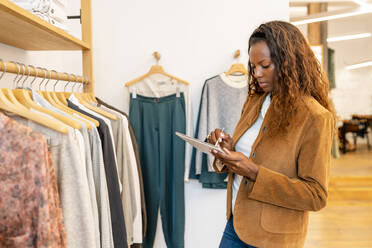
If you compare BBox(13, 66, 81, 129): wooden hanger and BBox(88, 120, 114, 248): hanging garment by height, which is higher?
BBox(13, 66, 81, 129): wooden hanger

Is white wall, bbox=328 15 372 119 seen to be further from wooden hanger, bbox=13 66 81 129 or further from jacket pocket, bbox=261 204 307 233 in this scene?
wooden hanger, bbox=13 66 81 129

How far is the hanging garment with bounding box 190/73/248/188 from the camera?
2.34 metres

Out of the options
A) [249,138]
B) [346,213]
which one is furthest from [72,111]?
[346,213]

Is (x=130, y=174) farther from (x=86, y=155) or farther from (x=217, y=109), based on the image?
(x=217, y=109)

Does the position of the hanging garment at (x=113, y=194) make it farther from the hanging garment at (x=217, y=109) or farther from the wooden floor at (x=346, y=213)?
the wooden floor at (x=346, y=213)

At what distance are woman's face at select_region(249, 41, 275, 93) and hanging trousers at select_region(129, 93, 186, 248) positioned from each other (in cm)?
113

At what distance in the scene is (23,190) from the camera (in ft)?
2.95

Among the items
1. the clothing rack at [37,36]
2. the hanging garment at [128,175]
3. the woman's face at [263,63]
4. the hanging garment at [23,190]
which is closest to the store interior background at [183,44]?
the clothing rack at [37,36]

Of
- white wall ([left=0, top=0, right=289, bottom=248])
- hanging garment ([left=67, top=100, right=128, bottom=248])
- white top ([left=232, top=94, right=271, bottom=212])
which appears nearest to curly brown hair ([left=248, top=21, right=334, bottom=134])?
white top ([left=232, top=94, right=271, bottom=212])

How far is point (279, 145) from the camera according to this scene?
119cm

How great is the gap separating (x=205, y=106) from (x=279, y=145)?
120cm

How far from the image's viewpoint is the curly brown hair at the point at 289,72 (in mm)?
1157

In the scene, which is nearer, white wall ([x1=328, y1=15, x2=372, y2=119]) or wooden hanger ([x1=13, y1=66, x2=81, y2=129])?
wooden hanger ([x1=13, y1=66, x2=81, y2=129])

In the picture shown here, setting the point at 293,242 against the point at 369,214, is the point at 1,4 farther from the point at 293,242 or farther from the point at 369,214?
the point at 369,214
